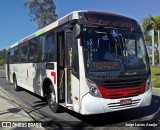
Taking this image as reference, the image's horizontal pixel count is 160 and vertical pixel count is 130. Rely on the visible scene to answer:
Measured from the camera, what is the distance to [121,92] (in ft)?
23.5

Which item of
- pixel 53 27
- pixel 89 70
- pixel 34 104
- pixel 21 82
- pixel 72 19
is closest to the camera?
pixel 89 70

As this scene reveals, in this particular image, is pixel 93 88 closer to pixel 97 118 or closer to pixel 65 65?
pixel 65 65

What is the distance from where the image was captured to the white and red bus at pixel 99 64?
22.7 ft

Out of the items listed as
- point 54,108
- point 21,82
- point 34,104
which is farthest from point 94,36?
point 21,82

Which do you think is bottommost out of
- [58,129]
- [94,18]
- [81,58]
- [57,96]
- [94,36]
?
[58,129]

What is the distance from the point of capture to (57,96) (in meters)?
8.51

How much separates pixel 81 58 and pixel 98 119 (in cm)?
221

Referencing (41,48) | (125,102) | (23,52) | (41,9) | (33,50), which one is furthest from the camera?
(41,9)

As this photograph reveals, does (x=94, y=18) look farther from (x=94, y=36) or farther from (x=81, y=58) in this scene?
(x=81, y=58)

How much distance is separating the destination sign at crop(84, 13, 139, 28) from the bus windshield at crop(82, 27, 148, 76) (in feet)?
0.62

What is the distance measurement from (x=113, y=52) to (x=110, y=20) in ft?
3.12

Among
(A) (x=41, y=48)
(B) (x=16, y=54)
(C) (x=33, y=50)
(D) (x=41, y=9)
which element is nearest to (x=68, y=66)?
(A) (x=41, y=48)

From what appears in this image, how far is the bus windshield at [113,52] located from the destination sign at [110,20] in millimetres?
190

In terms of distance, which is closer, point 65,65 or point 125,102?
point 125,102
